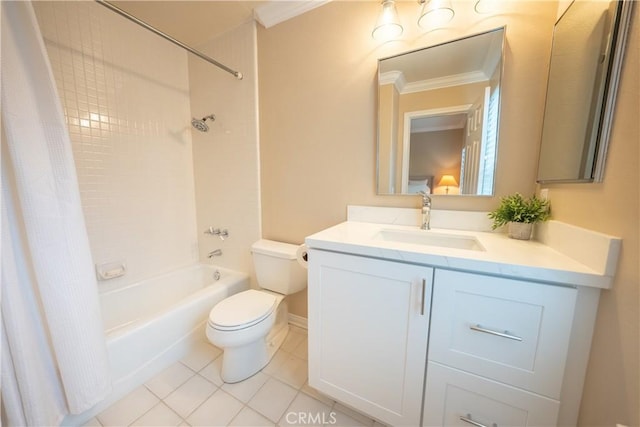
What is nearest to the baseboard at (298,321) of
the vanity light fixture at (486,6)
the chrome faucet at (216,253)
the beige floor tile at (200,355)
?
the beige floor tile at (200,355)

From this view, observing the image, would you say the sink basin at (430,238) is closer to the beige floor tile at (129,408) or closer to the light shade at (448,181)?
the light shade at (448,181)

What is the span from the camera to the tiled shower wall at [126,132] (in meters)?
1.39

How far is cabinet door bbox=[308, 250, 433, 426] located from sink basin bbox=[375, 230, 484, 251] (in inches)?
11.9

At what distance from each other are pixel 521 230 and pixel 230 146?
6.22 ft

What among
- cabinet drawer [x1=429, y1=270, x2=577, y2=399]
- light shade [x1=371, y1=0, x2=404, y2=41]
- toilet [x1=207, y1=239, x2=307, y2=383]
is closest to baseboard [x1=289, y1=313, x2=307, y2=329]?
toilet [x1=207, y1=239, x2=307, y2=383]

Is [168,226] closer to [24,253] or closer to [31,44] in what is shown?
[24,253]

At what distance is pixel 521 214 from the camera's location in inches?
38.0

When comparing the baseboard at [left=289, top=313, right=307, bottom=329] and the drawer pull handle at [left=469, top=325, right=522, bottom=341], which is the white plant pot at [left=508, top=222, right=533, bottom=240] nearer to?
the drawer pull handle at [left=469, top=325, right=522, bottom=341]

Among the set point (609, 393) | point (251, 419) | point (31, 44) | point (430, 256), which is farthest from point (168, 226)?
point (609, 393)

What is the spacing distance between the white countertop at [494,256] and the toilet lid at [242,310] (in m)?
0.59

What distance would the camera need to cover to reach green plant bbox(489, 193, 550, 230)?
A: 939mm

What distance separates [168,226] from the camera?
1891 millimetres

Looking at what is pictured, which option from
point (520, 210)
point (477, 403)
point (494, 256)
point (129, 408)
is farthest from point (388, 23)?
point (129, 408)

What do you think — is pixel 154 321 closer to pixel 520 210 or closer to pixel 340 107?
pixel 340 107
